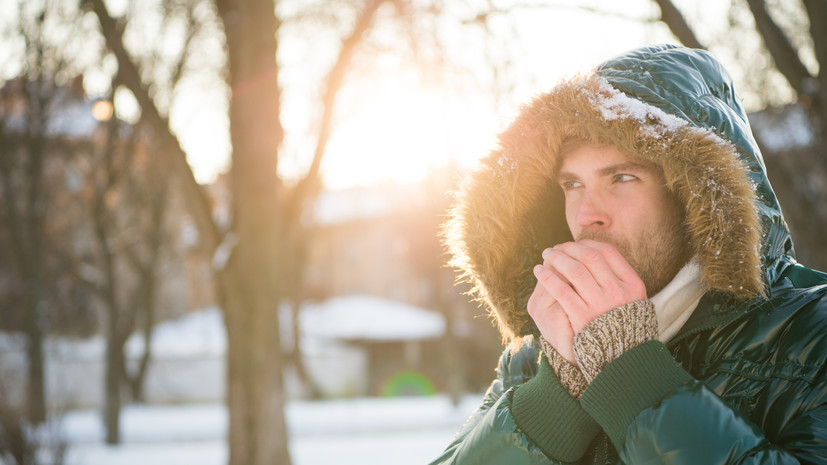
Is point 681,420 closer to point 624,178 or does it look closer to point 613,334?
point 613,334

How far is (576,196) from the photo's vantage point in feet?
6.50

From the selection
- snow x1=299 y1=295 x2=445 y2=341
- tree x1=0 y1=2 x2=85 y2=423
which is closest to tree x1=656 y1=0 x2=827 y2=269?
tree x1=0 y1=2 x2=85 y2=423

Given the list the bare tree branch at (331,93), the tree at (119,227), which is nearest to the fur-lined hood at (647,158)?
the bare tree branch at (331,93)

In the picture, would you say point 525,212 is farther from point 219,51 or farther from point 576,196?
point 219,51

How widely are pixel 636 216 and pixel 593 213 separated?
0.39ft

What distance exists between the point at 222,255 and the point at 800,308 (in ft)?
16.0

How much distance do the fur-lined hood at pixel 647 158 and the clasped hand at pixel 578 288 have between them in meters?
0.23

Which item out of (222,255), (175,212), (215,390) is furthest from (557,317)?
(215,390)

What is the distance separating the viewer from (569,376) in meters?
1.65

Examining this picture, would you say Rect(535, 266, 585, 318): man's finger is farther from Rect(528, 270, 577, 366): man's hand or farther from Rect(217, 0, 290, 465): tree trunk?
Rect(217, 0, 290, 465): tree trunk

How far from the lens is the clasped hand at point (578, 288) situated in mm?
1561

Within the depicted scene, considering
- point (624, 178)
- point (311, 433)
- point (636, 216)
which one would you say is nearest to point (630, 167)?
point (624, 178)

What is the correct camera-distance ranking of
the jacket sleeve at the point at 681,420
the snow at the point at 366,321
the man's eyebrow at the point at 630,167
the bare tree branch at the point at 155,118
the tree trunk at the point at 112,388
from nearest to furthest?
the jacket sleeve at the point at 681,420, the man's eyebrow at the point at 630,167, the bare tree branch at the point at 155,118, the tree trunk at the point at 112,388, the snow at the point at 366,321

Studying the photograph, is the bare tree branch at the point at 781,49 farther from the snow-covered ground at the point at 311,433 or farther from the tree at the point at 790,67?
the snow-covered ground at the point at 311,433
